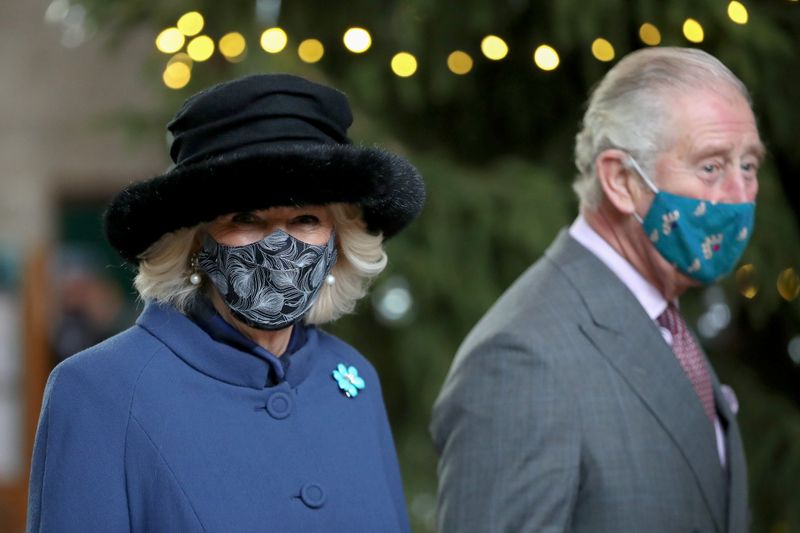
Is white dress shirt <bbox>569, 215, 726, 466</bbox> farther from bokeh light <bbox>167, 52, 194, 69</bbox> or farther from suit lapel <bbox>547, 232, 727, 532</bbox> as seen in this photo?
bokeh light <bbox>167, 52, 194, 69</bbox>

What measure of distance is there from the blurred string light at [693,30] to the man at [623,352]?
118 centimetres

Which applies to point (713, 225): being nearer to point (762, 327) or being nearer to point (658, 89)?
Result: point (658, 89)

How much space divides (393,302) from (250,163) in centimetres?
262

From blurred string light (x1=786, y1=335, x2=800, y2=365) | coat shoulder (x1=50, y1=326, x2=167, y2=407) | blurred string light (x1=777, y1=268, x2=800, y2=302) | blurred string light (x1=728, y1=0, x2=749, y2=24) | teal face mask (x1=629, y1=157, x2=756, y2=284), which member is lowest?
blurred string light (x1=786, y1=335, x2=800, y2=365)

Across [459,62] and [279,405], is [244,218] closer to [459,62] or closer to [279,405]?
[279,405]

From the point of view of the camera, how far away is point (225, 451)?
2.64 metres

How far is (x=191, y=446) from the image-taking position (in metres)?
2.61

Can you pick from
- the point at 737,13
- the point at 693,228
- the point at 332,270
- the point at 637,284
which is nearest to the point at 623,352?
the point at 637,284

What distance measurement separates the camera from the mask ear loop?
11.1 feet

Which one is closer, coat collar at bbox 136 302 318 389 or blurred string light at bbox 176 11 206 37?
coat collar at bbox 136 302 318 389

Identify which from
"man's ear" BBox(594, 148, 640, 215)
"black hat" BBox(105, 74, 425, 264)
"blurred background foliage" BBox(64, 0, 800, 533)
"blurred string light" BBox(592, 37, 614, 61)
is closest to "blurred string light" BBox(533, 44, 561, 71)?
"blurred background foliage" BBox(64, 0, 800, 533)

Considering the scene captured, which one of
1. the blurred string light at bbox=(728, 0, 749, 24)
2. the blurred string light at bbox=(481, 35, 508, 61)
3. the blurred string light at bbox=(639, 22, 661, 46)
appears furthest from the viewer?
the blurred string light at bbox=(481, 35, 508, 61)

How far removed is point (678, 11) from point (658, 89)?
1322 mm

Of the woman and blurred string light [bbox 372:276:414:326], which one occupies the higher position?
the woman
